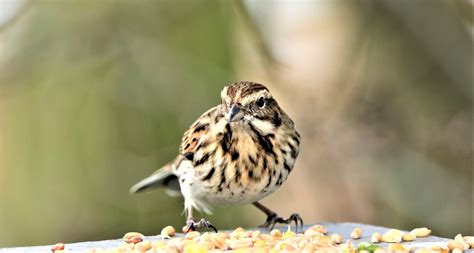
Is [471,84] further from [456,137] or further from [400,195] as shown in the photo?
[400,195]

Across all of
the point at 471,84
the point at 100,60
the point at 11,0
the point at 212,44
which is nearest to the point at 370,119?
the point at 471,84

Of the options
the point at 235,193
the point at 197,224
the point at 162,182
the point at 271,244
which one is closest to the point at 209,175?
the point at 235,193

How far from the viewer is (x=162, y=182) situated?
21.9ft

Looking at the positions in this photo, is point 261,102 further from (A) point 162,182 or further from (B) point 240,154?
(A) point 162,182

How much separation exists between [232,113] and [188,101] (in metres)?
1.81

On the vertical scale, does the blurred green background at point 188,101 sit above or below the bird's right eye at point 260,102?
above

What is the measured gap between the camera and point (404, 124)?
7680 millimetres

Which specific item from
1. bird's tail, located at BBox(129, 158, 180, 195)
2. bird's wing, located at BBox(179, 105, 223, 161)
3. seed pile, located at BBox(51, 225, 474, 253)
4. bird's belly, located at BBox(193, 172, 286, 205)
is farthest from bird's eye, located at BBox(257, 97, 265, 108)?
bird's tail, located at BBox(129, 158, 180, 195)

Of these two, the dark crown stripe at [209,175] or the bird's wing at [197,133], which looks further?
the bird's wing at [197,133]

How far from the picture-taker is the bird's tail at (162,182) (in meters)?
6.59

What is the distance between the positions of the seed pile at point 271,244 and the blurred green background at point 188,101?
191 centimetres

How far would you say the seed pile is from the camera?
4578 millimetres

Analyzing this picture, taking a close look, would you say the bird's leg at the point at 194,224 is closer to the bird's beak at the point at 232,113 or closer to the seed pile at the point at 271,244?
the seed pile at the point at 271,244

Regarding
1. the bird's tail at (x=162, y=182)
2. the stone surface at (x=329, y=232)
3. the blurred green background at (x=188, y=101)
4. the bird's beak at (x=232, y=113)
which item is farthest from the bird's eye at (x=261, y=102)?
the blurred green background at (x=188, y=101)
